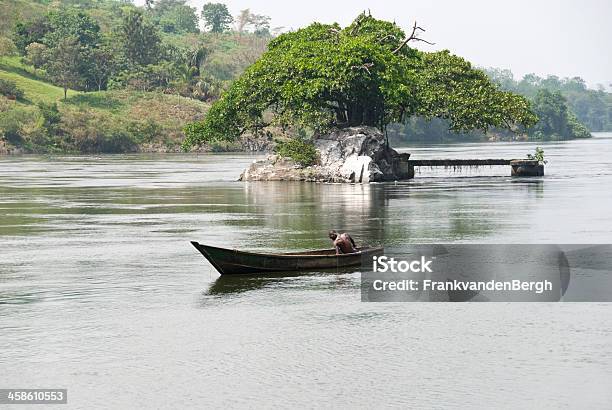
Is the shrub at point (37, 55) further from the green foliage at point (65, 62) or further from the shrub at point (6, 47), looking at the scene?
the green foliage at point (65, 62)

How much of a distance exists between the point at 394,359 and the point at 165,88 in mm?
175899

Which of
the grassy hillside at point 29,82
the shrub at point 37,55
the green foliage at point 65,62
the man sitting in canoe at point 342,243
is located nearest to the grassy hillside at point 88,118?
the grassy hillside at point 29,82

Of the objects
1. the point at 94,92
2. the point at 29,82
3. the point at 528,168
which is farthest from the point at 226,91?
the point at 29,82

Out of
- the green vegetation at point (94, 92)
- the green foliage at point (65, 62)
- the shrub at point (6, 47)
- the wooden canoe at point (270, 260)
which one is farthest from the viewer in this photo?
the shrub at point (6, 47)

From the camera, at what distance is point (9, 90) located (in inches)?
6644

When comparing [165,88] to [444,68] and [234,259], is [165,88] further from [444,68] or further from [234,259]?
[234,259]

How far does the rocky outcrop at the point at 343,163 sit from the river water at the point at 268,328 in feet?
87.1

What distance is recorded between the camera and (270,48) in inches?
3076

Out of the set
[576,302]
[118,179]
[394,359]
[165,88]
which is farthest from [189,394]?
[165,88]

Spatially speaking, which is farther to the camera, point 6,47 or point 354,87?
point 6,47

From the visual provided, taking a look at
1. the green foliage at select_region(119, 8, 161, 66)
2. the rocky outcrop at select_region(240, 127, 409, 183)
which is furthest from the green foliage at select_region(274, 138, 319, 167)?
the green foliage at select_region(119, 8, 161, 66)

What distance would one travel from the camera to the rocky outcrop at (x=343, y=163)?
Answer: 69625 millimetres

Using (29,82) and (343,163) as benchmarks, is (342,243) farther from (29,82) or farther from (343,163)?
(29,82)

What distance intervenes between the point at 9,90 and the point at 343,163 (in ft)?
366
